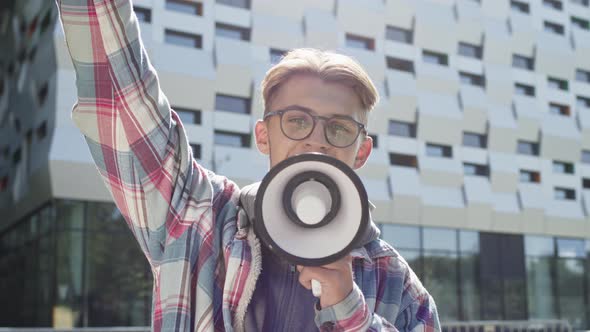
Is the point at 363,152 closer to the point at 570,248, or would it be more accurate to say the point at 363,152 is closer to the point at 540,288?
the point at 540,288

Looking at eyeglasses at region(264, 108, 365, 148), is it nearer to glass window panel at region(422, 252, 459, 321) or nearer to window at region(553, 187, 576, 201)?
glass window panel at region(422, 252, 459, 321)

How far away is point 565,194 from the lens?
32.4 m

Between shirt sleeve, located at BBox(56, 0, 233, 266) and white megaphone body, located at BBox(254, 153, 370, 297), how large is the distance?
0.99 feet

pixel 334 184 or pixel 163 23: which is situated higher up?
pixel 163 23

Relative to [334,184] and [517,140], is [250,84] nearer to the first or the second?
[517,140]

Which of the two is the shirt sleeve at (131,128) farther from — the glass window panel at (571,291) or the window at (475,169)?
the glass window panel at (571,291)

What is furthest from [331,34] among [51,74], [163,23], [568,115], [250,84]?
[568,115]

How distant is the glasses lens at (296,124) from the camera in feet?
5.74

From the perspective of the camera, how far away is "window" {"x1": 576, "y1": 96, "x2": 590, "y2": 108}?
3338 centimetres

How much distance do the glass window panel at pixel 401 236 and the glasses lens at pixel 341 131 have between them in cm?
2483

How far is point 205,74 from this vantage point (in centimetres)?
2298

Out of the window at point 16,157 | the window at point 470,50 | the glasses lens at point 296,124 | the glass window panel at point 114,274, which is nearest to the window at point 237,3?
the glass window panel at point 114,274

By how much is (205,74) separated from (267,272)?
2165cm

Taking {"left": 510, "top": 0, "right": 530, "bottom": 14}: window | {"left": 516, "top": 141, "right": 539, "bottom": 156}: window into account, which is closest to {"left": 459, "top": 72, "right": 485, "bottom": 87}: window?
{"left": 516, "top": 141, "right": 539, "bottom": 156}: window
